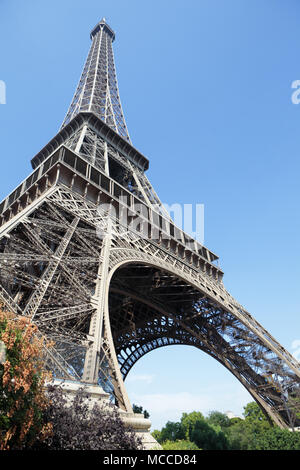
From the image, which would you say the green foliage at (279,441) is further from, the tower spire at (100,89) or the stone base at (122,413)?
the tower spire at (100,89)

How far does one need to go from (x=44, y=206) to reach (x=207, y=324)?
15970 millimetres

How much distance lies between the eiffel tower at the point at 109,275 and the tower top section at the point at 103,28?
27405 millimetres

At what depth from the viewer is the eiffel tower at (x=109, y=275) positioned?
10430 millimetres

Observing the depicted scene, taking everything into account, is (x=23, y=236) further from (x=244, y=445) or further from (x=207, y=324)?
(x=244, y=445)

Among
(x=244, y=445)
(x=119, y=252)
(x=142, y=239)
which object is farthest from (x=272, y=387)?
(x=119, y=252)

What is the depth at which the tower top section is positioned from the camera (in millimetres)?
58406

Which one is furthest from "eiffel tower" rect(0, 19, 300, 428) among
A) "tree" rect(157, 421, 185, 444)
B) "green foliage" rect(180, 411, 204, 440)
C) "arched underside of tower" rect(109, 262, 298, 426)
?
"green foliage" rect(180, 411, 204, 440)

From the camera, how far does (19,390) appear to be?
626 centimetres

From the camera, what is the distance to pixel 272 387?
2333cm

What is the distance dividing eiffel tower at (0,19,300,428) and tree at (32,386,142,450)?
3.64 ft

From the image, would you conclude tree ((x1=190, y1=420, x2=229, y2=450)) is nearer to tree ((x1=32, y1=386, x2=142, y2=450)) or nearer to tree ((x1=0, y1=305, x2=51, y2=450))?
tree ((x1=32, y1=386, x2=142, y2=450))

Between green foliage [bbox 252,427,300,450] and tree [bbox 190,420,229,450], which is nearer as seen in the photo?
green foliage [bbox 252,427,300,450]

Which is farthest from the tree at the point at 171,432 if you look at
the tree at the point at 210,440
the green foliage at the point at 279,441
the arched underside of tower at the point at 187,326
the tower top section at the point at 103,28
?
the tower top section at the point at 103,28

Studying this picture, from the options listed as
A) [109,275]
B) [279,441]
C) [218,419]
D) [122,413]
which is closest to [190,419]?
[218,419]
